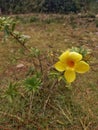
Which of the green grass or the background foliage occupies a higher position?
the background foliage

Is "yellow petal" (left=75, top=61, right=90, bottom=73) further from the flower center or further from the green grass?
the green grass

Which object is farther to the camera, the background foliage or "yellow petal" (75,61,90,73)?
the background foliage

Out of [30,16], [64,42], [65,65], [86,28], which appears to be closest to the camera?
[65,65]

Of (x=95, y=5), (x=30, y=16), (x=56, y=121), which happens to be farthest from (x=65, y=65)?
(x=95, y=5)

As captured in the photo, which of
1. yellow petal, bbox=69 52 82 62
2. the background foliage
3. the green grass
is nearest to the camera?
yellow petal, bbox=69 52 82 62

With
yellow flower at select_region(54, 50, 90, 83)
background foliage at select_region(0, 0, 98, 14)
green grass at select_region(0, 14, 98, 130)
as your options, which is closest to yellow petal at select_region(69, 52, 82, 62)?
yellow flower at select_region(54, 50, 90, 83)

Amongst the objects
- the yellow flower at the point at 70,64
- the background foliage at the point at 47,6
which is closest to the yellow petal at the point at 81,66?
the yellow flower at the point at 70,64

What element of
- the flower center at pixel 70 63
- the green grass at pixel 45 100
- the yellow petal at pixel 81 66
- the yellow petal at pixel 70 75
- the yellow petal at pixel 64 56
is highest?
the yellow petal at pixel 64 56

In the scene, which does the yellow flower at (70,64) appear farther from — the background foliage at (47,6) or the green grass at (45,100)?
the background foliage at (47,6)

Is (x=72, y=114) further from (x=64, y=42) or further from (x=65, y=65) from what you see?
(x=64, y=42)

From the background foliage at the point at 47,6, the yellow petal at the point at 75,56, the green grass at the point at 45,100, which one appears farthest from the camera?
the background foliage at the point at 47,6

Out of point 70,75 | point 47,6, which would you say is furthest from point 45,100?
point 47,6
